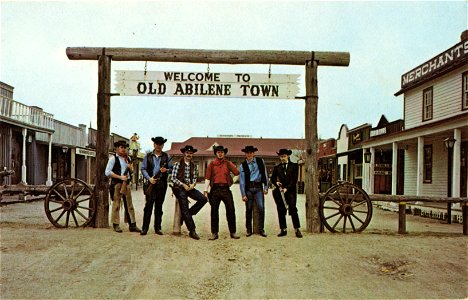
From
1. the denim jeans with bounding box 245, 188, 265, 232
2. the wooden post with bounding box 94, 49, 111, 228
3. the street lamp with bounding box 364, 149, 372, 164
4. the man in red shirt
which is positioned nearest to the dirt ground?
the man in red shirt

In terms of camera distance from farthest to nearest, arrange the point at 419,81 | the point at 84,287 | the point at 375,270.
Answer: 1. the point at 419,81
2. the point at 375,270
3. the point at 84,287

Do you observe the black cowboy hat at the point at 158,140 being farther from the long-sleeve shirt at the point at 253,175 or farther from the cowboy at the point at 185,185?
the long-sleeve shirt at the point at 253,175

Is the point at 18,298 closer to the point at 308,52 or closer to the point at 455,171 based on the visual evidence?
the point at 308,52

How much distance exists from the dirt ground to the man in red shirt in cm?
35

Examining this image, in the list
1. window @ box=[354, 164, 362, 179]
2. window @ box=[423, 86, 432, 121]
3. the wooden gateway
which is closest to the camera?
the wooden gateway

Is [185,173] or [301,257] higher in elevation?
[185,173]

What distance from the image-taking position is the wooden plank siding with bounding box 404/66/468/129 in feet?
53.3

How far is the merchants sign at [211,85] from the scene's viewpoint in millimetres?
9438

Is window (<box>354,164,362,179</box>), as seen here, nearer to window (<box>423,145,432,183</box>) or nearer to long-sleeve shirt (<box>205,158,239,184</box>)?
window (<box>423,145,432,183</box>)

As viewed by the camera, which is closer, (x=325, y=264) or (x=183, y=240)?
(x=325, y=264)

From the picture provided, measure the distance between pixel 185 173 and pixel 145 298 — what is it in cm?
365

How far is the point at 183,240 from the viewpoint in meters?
8.09

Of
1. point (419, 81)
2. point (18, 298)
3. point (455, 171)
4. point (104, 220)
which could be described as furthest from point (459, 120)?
point (18, 298)

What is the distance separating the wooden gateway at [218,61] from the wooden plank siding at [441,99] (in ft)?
28.8
